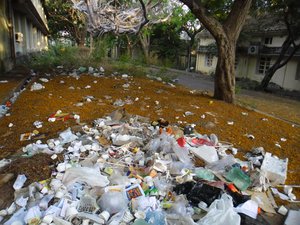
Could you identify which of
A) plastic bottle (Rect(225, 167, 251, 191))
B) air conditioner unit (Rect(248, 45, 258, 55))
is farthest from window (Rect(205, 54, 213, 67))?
plastic bottle (Rect(225, 167, 251, 191))

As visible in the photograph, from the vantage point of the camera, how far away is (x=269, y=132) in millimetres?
4344

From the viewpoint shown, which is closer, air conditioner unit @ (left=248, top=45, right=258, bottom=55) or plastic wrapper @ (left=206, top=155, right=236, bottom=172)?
plastic wrapper @ (left=206, top=155, right=236, bottom=172)

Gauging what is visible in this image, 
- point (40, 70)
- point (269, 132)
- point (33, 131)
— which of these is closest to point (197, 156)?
point (269, 132)

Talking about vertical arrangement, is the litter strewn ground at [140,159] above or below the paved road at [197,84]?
above

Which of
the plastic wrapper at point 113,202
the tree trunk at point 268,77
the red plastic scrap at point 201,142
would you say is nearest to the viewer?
the plastic wrapper at point 113,202

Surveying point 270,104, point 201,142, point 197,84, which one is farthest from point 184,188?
point 197,84

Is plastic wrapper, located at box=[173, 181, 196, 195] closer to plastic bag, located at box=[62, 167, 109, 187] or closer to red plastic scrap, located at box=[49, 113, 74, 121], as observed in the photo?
plastic bag, located at box=[62, 167, 109, 187]

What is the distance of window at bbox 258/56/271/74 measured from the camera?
16.8 m

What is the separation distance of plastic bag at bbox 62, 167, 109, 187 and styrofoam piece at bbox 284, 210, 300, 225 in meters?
1.54

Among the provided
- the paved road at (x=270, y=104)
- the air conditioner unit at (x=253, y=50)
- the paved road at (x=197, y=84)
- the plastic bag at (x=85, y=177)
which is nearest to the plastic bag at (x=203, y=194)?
the plastic bag at (x=85, y=177)

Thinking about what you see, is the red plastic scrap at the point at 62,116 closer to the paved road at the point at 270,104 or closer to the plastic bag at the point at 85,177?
the plastic bag at the point at 85,177

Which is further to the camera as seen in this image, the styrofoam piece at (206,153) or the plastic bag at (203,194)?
the styrofoam piece at (206,153)

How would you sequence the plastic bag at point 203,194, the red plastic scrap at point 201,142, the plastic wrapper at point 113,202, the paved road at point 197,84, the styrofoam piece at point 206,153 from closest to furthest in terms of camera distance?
the plastic wrapper at point 113,202, the plastic bag at point 203,194, the styrofoam piece at point 206,153, the red plastic scrap at point 201,142, the paved road at point 197,84

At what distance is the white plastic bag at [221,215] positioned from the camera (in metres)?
2.03
